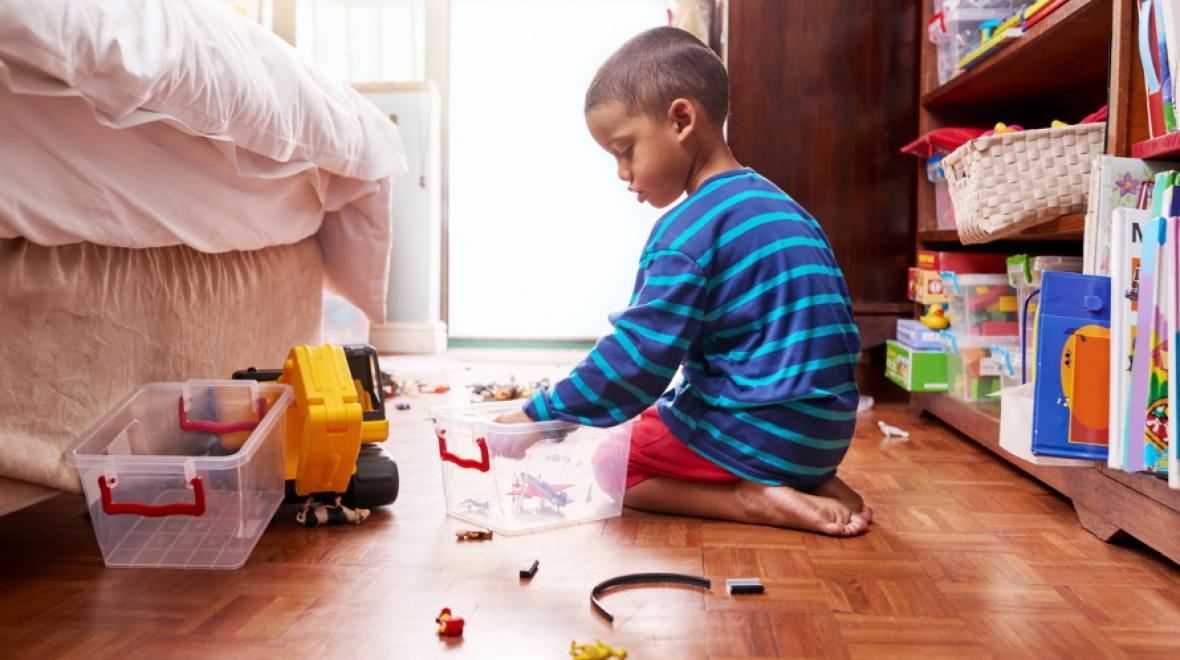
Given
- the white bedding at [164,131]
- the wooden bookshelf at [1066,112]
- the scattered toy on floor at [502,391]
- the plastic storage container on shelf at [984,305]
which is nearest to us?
the white bedding at [164,131]

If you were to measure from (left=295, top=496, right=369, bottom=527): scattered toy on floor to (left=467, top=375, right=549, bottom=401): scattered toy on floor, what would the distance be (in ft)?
3.24

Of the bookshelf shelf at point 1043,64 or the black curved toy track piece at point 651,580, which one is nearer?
the black curved toy track piece at point 651,580

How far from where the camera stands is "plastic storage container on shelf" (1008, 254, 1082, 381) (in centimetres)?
158

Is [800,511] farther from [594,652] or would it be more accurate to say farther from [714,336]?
[594,652]

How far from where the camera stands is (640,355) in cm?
122

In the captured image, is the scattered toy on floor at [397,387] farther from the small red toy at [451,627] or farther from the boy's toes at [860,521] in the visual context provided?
the small red toy at [451,627]

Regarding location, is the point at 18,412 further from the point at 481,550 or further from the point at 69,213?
the point at 481,550

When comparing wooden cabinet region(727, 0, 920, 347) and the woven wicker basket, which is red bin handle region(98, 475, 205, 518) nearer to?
the woven wicker basket

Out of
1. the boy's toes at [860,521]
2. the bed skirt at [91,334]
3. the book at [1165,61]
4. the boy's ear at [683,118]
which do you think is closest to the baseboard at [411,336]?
the bed skirt at [91,334]

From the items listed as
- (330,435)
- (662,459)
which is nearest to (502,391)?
(662,459)

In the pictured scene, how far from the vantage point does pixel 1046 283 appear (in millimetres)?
1135

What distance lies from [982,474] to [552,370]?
1667mm

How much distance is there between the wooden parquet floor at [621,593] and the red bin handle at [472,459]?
85mm

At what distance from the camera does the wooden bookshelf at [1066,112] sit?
3.79ft
